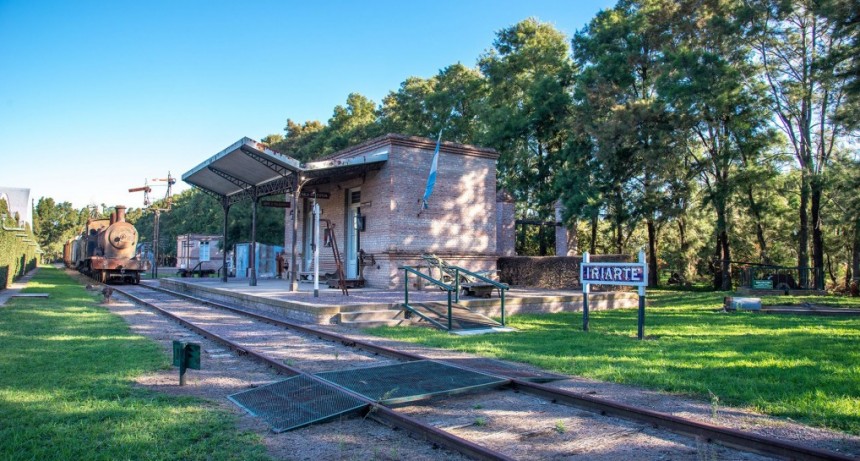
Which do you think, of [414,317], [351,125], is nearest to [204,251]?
[351,125]

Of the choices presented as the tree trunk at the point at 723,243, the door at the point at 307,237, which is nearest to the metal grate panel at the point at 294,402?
the door at the point at 307,237

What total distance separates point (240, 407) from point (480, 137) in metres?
27.3

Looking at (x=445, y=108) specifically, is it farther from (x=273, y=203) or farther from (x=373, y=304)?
(x=373, y=304)

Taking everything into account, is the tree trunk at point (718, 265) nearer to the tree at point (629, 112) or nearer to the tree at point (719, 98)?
the tree at point (719, 98)

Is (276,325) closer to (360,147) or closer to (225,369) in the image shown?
(225,369)

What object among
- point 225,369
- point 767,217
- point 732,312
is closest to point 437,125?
point 767,217

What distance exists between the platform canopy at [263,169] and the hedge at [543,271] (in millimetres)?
7464

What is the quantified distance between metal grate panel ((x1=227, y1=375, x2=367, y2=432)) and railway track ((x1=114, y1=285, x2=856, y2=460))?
193 mm

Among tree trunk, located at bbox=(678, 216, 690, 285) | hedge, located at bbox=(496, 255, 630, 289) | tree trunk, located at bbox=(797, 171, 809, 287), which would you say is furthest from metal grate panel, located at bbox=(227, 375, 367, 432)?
tree trunk, located at bbox=(678, 216, 690, 285)

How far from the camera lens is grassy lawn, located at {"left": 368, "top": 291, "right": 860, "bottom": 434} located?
5.51 m

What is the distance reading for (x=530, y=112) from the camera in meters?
29.5

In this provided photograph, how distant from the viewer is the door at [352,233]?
2172cm

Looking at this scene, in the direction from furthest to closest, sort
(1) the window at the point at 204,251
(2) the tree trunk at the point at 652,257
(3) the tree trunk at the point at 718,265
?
(1) the window at the point at 204,251 < (2) the tree trunk at the point at 652,257 < (3) the tree trunk at the point at 718,265

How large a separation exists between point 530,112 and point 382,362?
2397 centimetres
